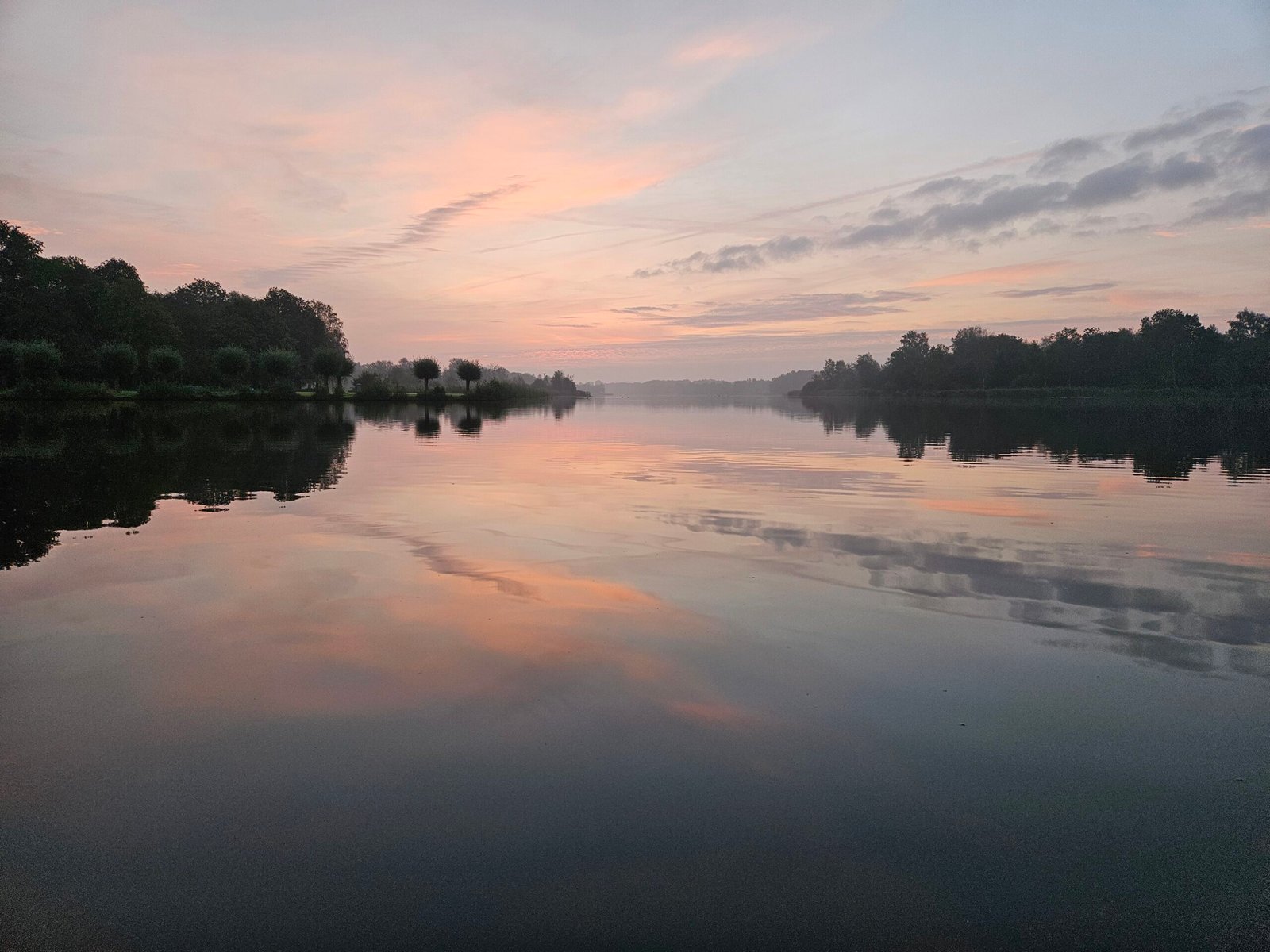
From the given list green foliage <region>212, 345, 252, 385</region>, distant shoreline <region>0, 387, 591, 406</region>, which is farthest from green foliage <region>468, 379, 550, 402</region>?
green foliage <region>212, 345, 252, 385</region>

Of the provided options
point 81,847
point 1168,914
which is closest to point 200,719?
point 81,847

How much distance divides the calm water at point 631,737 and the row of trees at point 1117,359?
163 m

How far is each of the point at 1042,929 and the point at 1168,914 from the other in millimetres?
770

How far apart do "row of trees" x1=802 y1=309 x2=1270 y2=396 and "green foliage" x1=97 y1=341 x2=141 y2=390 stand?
167 m

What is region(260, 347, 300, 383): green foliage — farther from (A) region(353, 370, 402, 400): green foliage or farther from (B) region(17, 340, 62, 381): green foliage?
(B) region(17, 340, 62, 381): green foliage

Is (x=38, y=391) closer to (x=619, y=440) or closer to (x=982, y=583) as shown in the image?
(x=619, y=440)

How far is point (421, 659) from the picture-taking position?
7.25 m

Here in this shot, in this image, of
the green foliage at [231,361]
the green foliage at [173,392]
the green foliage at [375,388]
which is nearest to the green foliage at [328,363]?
the green foliage at [375,388]

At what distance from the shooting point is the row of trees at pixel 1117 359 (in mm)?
137250

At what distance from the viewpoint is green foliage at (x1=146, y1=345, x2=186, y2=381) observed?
85.9 metres

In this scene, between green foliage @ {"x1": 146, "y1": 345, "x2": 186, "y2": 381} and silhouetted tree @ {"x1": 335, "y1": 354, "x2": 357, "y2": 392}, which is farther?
silhouetted tree @ {"x1": 335, "y1": 354, "x2": 357, "y2": 392}

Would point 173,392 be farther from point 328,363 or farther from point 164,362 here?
point 328,363

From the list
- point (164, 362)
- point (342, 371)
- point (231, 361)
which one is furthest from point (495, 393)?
point (164, 362)

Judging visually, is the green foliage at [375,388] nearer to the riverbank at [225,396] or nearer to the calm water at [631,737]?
the riverbank at [225,396]
